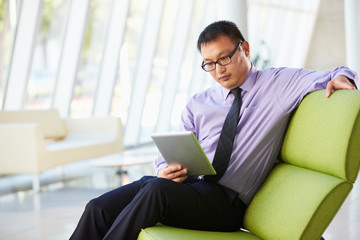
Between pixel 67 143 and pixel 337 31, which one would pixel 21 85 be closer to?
pixel 67 143

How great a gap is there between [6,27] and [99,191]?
2.54m

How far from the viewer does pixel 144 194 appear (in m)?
2.05

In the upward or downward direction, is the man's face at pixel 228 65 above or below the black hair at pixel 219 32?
below

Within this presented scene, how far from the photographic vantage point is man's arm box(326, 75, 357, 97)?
6.64 ft

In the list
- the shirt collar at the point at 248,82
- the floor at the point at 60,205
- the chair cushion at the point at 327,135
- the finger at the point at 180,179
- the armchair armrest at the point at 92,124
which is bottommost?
the floor at the point at 60,205

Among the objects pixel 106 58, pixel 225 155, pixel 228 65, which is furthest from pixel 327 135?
pixel 106 58

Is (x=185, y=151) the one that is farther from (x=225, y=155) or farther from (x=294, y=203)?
(x=294, y=203)

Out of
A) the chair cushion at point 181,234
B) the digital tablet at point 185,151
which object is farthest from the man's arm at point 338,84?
the chair cushion at point 181,234

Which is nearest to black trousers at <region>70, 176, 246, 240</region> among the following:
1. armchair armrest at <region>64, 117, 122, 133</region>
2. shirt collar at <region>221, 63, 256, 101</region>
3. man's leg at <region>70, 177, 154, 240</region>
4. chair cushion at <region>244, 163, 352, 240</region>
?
man's leg at <region>70, 177, 154, 240</region>

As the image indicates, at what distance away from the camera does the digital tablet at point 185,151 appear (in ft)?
6.74

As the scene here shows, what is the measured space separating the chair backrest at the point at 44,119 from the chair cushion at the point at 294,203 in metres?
4.32

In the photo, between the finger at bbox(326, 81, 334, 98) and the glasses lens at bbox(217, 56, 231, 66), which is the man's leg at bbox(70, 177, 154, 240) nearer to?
the glasses lens at bbox(217, 56, 231, 66)

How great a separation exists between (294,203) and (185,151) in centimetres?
49

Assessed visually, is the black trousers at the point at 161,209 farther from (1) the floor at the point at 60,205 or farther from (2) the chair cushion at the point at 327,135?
(1) the floor at the point at 60,205
